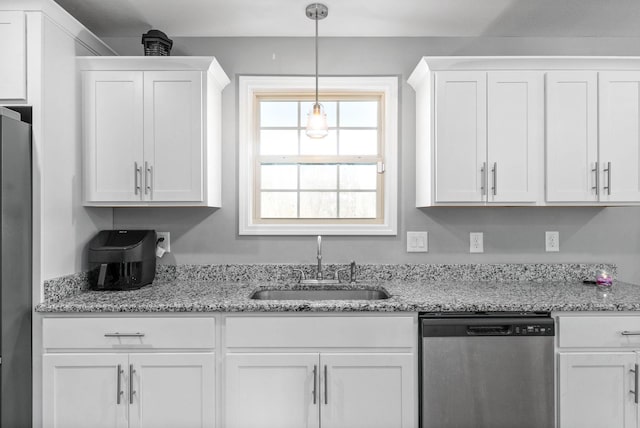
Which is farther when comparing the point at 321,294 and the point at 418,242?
the point at 418,242

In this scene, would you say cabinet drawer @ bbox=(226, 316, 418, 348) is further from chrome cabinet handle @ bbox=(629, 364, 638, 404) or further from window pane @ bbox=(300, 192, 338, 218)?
chrome cabinet handle @ bbox=(629, 364, 638, 404)

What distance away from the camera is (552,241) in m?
2.59

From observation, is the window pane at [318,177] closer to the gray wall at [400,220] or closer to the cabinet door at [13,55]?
the gray wall at [400,220]

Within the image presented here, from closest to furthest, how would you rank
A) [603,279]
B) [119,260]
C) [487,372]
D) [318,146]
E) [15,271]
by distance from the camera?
[15,271]
[487,372]
[119,260]
[603,279]
[318,146]

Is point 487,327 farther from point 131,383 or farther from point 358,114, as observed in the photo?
point 131,383

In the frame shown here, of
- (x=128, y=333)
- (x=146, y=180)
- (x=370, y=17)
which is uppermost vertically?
(x=370, y=17)

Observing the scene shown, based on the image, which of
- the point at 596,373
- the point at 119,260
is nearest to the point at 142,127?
the point at 119,260

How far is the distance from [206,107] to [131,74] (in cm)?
43

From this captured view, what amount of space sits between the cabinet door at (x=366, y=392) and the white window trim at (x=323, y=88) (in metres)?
0.90

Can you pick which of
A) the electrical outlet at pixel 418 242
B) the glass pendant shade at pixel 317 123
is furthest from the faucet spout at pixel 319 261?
the glass pendant shade at pixel 317 123

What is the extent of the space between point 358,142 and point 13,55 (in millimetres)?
1871

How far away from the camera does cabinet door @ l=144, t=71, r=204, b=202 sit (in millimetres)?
2223

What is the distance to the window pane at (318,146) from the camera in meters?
2.69

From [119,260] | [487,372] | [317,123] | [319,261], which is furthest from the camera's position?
[319,261]
